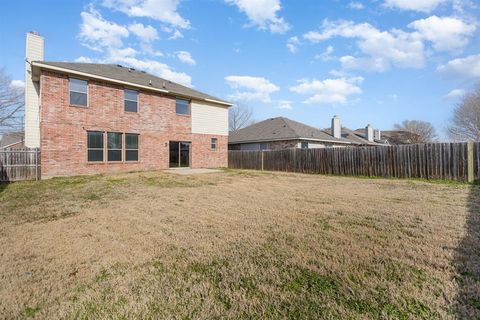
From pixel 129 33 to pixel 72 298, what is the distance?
1419cm

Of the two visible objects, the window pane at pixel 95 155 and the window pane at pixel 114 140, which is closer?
the window pane at pixel 95 155

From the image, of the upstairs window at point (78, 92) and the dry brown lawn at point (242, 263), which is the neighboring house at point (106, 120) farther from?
the dry brown lawn at point (242, 263)

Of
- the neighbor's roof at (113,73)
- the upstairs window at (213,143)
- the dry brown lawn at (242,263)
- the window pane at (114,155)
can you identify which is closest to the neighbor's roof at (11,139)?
the neighbor's roof at (113,73)

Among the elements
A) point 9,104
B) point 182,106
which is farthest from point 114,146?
point 9,104

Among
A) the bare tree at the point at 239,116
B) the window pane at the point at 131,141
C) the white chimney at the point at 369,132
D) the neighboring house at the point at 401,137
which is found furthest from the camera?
the bare tree at the point at 239,116

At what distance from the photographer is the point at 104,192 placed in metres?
8.01

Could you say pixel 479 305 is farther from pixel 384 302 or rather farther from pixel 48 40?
pixel 48 40

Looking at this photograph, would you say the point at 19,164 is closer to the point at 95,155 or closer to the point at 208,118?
the point at 95,155

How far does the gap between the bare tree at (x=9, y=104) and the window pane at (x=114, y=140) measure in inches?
888

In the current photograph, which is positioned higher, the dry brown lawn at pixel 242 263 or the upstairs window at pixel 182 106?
the upstairs window at pixel 182 106

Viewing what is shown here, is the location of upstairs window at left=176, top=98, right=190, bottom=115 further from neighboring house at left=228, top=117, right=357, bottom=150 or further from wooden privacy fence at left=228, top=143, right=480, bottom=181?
neighboring house at left=228, top=117, right=357, bottom=150

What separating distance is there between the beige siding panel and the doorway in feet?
4.24

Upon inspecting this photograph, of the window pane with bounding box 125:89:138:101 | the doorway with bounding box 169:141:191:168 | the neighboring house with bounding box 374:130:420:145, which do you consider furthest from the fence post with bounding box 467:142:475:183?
the neighboring house with bounding box 374:130:420:145

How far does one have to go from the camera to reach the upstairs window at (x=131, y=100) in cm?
1405
